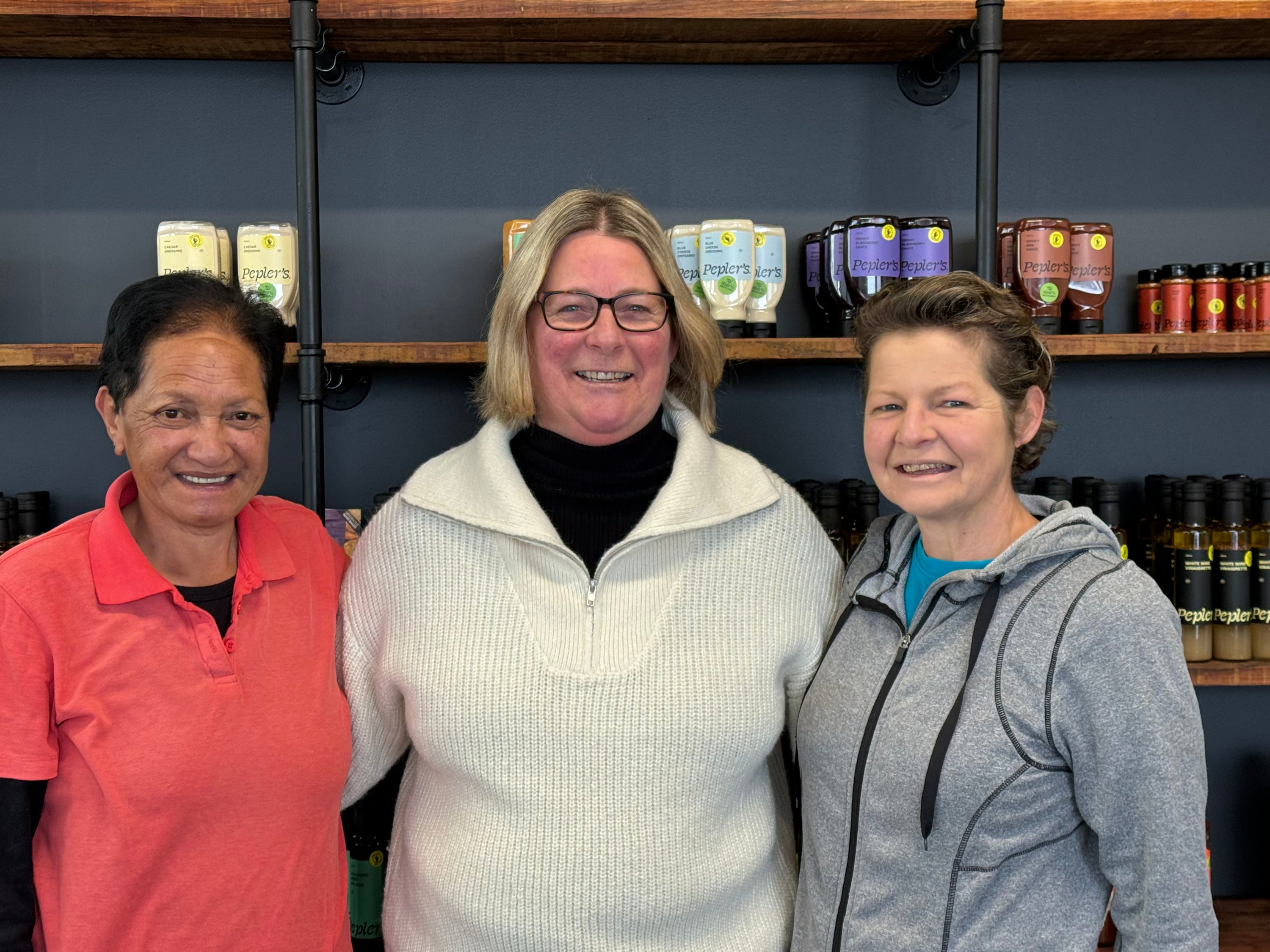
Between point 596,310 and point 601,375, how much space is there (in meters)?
0.09

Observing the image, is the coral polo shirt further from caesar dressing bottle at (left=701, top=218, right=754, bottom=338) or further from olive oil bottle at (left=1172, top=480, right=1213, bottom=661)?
olive oil bottle at (left=1172, top=480, right=1213, bottom=661)

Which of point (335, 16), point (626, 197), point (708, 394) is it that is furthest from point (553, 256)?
point (335, 16)

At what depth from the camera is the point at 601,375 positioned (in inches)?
53.0

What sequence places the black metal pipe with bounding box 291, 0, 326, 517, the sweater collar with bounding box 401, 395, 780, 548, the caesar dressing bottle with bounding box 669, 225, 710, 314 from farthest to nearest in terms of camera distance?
the caesar dressing bottle with bounding box 669, 225, 710, 314 → the black metal pipe with bounding box 291, 0, 326, 517 → the sweater collar with bounding box 401, 395, 780, 548

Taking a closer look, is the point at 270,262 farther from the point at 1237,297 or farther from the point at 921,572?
the point at 1237,297

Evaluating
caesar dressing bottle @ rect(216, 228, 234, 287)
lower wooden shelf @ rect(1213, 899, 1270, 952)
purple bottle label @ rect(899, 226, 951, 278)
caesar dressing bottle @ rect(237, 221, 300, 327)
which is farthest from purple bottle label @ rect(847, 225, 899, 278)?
lower wooden shelf @ rect(1213, 899, 1270, 952)

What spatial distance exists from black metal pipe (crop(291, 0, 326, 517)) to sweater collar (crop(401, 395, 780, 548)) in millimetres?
291

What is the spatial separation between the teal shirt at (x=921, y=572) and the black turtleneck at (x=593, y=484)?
0.36m

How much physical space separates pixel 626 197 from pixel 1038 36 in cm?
86

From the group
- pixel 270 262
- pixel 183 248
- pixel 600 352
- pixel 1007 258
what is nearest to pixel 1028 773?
pixel 600 352

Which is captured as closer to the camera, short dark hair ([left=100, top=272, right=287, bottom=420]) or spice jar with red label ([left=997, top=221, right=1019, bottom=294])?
short dark hair ([left=100, top=272, right=287, bottom=420])

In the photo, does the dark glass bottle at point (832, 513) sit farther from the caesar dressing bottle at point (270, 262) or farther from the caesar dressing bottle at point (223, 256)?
the caesar dressing bottle at point (223, 256)

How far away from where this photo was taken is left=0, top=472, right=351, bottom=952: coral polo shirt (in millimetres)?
1044

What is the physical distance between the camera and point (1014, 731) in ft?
3.49
